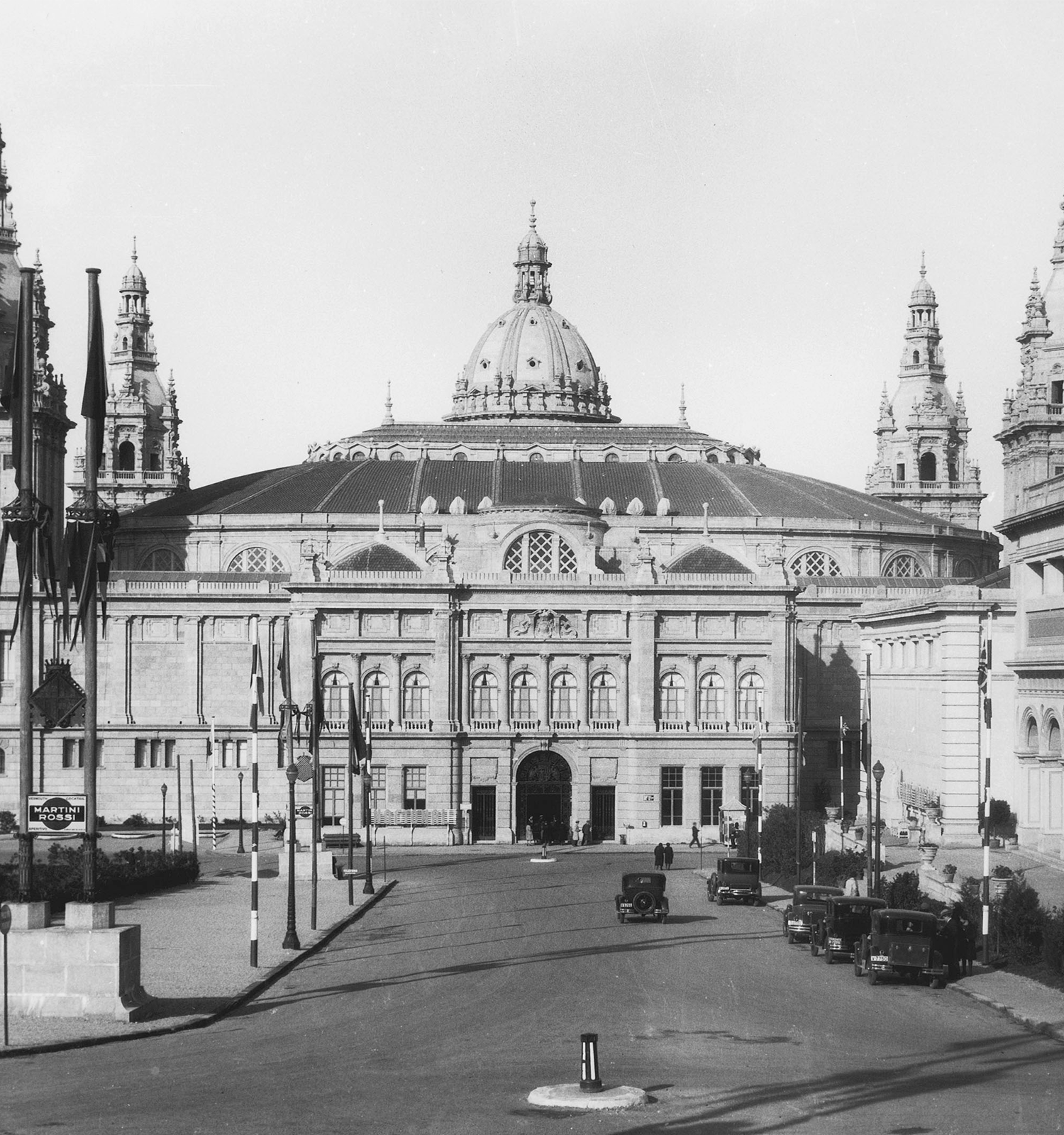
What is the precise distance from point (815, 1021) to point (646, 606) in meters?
60.9

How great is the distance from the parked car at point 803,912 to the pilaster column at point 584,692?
1788 inches

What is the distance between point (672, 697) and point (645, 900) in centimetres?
4170

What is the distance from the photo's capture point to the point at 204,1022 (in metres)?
35.8

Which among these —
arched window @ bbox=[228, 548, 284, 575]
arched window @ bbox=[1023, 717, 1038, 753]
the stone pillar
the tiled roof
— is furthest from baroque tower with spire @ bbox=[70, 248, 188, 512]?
arched window @ bbox=[1023, 717, 1038, 753]

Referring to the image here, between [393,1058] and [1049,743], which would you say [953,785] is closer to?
[1049,743]

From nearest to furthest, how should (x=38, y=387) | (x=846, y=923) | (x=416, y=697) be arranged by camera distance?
(x=846, y=923)
(x=416, y=697)
(x=38, y=387)

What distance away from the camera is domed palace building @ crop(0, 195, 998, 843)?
9581 cm

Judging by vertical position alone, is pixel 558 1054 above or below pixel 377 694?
below

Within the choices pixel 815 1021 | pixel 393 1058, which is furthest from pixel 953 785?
pixel 393 1058

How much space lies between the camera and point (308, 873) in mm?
71125

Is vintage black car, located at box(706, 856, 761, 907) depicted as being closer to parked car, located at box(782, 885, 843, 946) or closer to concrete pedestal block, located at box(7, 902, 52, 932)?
parked car, located at box(782, 885, 843, 946)

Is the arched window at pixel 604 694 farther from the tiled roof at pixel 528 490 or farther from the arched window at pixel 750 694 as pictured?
the tiled roof at pixel 528 490

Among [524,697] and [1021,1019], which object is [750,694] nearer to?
[524,697]

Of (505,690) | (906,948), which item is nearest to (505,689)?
(505,690)
